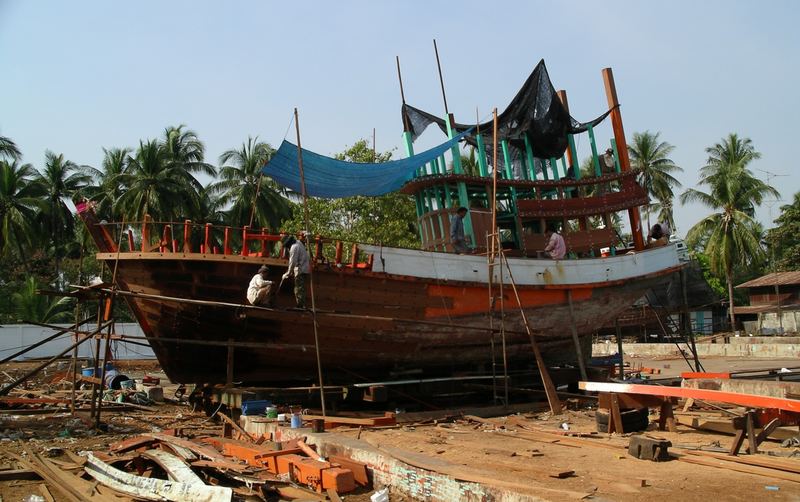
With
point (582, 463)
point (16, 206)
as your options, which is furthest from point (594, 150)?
point (16, 206)

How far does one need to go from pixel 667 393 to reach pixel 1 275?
40.0 metres

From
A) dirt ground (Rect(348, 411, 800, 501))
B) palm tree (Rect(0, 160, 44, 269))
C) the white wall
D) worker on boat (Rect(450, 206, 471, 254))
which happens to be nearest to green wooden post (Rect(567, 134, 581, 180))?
worker on boat (Rect(450, 206, 471, 254))

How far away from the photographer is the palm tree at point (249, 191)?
36469mm

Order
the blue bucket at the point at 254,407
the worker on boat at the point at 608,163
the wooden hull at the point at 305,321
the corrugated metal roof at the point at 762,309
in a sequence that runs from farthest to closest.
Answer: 1. the corrugated metal roof at the point at 762,309
2. the worker on boat at the point at 608,163
3. the wooden hull at the point at 305,321
4. the blue bucket at the point at 254,407

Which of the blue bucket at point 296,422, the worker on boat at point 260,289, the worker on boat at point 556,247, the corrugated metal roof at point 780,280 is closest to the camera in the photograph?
the blue bucket at point 296,422

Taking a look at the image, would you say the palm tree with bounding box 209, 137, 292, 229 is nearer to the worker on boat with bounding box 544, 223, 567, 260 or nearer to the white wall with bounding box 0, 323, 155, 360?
the white wall with bounding box 0, 323, 155, 360

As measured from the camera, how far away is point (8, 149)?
34.5 meters

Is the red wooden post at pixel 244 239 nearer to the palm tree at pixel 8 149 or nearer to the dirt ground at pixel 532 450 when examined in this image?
the dirt ground at pixel 532 450

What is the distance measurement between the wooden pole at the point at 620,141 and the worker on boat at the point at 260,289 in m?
9.32

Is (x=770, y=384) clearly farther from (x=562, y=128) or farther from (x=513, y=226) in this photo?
(x=562, y=128)

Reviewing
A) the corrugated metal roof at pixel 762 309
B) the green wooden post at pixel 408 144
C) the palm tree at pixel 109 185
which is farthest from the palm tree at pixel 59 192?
the corrugated metal roof at pixel 762 309

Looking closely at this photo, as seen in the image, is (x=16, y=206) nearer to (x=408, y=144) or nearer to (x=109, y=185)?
(x=109, y=185)

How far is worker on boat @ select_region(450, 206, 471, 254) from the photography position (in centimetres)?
1259

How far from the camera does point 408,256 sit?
37.4ft
